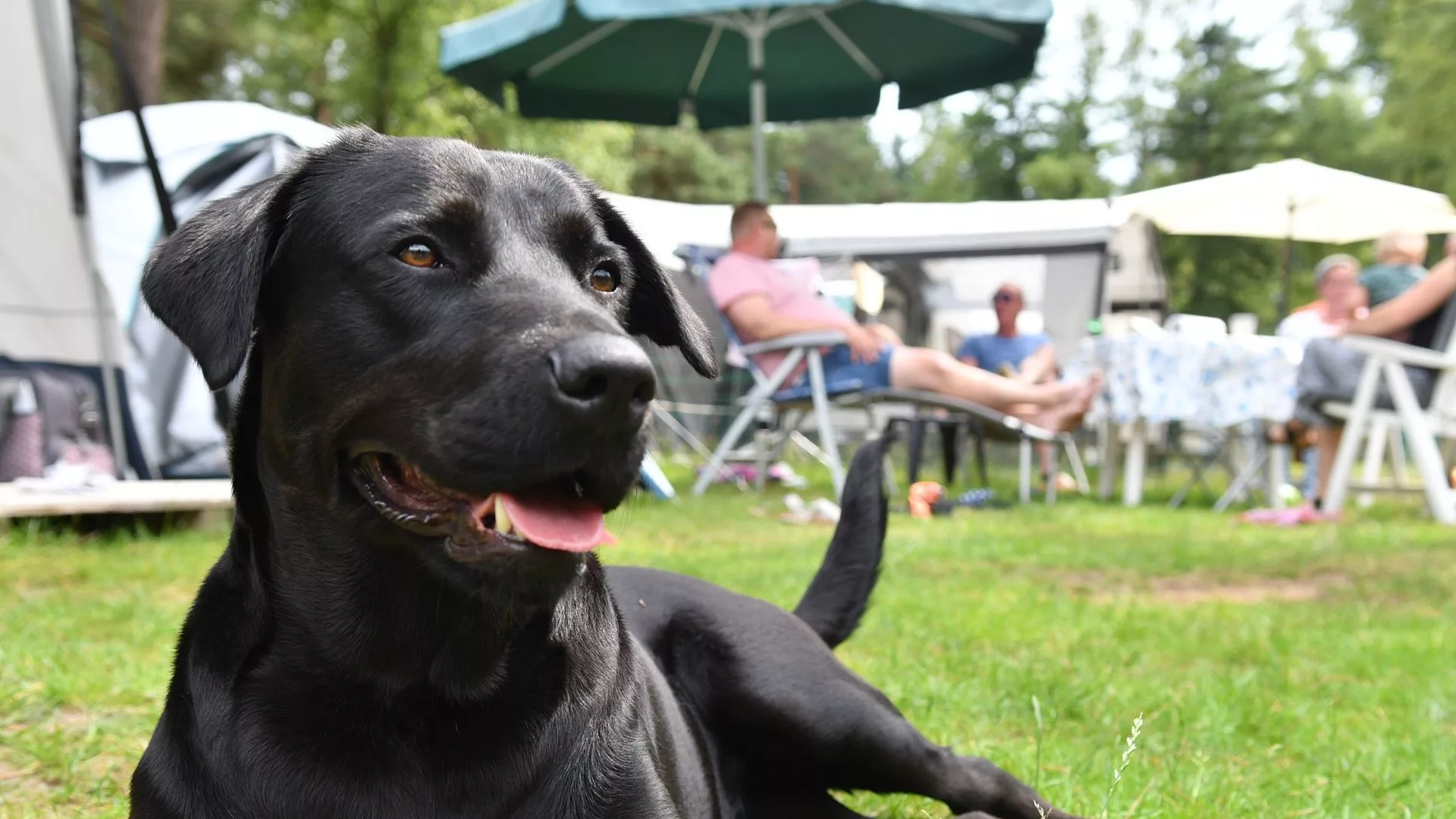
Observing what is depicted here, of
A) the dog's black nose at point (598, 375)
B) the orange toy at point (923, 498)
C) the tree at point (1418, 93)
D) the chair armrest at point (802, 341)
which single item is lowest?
the orange toy at point (923, 498)

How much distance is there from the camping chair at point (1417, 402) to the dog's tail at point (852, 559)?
6.37 m

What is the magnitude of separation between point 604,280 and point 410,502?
1.86 feet

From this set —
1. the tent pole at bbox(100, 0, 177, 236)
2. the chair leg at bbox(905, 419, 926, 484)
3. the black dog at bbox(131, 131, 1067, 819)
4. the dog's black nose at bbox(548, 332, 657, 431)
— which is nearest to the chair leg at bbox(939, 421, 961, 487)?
the chair leg at bbox(905, 419, 926, 484)

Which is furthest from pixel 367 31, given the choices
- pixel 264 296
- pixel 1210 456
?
pixel 264 296

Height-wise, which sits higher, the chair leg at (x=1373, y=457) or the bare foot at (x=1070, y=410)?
the bare foot at (x=1070, y=410)

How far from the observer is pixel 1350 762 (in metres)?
2.85

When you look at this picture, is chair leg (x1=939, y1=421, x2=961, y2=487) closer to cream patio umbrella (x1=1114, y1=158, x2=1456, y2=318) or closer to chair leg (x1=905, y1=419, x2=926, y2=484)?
chair leg (x1=905, y1=419, x2=926, y2=484)

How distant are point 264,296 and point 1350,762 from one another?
2742 millimetres

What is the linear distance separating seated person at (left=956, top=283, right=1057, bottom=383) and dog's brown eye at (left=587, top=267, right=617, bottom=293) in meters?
8.82

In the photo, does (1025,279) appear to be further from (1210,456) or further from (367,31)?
(367,31)

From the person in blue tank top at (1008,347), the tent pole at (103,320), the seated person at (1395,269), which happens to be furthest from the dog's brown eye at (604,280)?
the seated person at (1395,269)

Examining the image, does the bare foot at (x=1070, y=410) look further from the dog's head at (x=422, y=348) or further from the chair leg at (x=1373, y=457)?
the dog's head at (x=422, y=348)

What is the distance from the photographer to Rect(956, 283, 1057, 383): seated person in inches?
416

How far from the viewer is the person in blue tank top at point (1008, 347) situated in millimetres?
10531
